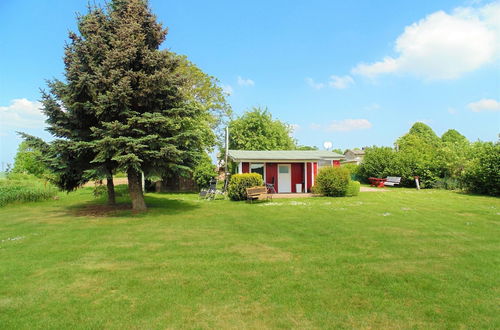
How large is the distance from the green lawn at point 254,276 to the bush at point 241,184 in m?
6.70

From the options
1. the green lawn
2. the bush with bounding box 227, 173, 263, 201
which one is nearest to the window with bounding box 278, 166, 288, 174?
the bush with bounding box 227, 173, 263, 201

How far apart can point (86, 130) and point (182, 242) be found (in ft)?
23.8

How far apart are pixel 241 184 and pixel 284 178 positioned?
19.7 ft

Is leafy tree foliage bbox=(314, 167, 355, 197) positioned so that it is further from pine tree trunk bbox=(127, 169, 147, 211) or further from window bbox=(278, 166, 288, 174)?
pine tree trunk bbox=(127, 169, 147, 211)

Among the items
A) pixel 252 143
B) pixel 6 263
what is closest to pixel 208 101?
pixel 252 143

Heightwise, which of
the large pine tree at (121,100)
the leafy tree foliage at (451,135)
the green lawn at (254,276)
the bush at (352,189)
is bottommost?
the green lawn at (254,276)

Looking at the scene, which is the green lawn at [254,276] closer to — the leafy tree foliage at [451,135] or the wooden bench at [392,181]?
the wooden bench at [392,181]

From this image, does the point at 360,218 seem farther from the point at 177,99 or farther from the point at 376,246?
the point at 177,99

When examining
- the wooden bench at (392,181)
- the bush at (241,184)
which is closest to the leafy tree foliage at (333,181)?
the bush at (241,184)

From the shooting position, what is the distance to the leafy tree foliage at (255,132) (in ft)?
112

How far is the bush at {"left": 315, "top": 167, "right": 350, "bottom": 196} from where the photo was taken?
53.2 feet

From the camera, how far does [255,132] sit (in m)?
34.8

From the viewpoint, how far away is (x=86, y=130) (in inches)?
434

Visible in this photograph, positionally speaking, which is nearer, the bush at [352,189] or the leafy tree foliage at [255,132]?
the bush at [352,189]
